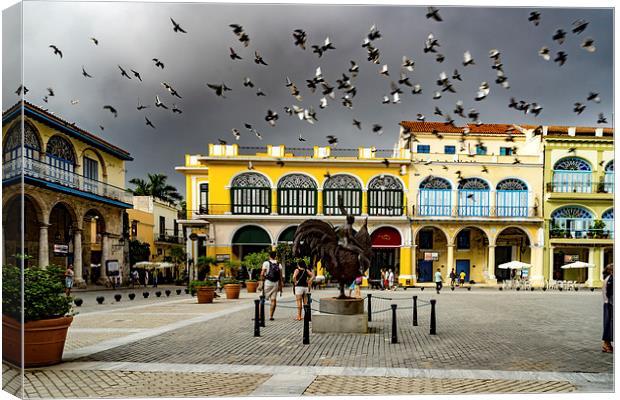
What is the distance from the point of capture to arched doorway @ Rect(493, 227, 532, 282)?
2722 cm

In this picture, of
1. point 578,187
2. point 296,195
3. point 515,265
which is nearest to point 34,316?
point 578,187

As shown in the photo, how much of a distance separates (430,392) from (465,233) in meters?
27.0

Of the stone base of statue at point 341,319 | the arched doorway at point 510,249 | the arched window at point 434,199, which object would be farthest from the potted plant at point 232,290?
the arched doorway at point 510,249

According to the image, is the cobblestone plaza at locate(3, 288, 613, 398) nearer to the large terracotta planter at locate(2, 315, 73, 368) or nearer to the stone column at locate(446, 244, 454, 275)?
the large terracotta planter at locate(2, 315, 73, 368)

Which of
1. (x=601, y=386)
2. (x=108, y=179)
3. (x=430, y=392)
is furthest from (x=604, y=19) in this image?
(x=108, y=179)

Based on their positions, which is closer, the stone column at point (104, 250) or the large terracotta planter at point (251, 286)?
the stone column at point (104, 250)

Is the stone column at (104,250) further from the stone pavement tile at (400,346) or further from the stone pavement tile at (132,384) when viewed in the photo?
the stone pavement tile at (132,384)

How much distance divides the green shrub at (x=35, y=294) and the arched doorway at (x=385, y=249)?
497 inches

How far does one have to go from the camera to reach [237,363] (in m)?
7.16

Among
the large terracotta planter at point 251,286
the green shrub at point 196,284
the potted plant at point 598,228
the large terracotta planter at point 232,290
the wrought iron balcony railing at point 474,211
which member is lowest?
the large terracotta planter at point 251,286

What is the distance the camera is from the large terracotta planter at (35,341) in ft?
20.7

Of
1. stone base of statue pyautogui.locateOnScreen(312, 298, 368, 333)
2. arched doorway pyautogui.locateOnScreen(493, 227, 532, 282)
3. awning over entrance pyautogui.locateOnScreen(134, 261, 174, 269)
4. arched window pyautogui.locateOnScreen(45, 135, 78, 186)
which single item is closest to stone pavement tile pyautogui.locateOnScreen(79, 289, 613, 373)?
stone base of statue pyautogui.locateOnScreen(312, 298, 368, 333)

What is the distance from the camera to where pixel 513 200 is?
911 inches

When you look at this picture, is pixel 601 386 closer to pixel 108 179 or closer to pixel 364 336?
pixel 364 336
